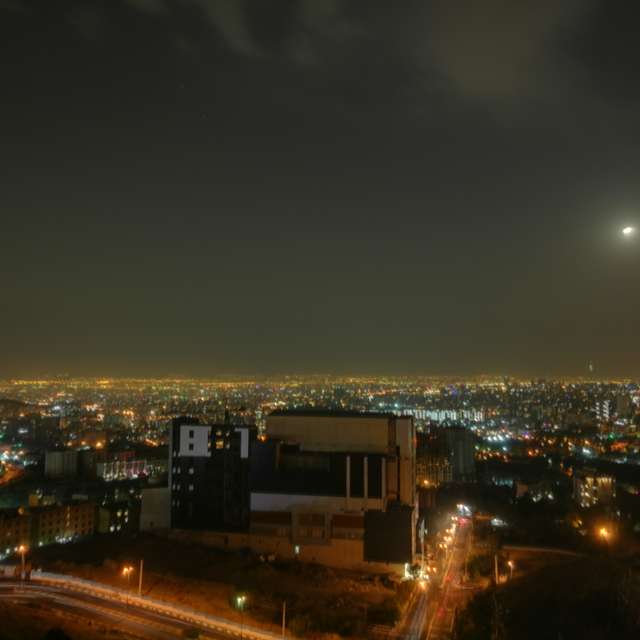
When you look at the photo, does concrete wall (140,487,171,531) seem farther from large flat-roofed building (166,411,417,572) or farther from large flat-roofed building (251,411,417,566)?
large flat-roofed building (251,411,417,566)

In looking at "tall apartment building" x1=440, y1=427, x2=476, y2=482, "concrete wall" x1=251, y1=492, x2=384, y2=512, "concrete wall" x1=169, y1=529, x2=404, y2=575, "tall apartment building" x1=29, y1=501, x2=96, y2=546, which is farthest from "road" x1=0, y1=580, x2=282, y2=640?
"tall apartment building" x1=440, y1=427, x2=476, y2=482

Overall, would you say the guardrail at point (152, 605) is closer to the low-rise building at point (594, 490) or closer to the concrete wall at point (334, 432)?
the concrete wall at point (334, 432)

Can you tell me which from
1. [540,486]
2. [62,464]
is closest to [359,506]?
[540,486]

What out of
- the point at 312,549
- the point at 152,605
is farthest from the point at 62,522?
the point at 152,605

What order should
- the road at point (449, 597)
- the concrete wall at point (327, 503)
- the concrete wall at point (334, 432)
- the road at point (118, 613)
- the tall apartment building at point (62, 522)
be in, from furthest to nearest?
the tall apartment building at point (62, 522), the concrete wall at point (334, 432), the concrete wall at point (327, 503), the road at point (449, 597), the road at point (118, 613)

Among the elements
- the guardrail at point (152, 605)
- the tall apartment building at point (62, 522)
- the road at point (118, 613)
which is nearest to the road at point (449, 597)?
the guardrail at point (152, 605)

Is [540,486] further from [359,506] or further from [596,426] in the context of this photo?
[596,426]

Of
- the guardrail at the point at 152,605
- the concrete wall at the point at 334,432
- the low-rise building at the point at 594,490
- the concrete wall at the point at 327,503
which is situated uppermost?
the concrete wall at the point at 334,432
